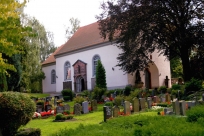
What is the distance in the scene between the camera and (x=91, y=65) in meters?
32.4

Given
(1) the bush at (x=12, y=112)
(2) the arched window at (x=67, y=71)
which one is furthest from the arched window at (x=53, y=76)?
(1) the bush at (x=12, y=112)

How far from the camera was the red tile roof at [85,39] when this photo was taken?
3275 centimetres

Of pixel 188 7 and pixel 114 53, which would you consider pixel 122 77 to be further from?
pixel 188 7

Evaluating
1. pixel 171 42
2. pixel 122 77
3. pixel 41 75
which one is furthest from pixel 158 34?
pixel 41 75

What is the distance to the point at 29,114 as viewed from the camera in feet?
26.6

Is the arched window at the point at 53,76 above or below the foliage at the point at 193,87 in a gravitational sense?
above

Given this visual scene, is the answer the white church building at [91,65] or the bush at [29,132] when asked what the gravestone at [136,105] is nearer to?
the bush at [29,132]

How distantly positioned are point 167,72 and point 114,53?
26.1ft

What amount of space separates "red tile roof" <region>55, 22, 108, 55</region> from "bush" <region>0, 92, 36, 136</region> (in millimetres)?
23753

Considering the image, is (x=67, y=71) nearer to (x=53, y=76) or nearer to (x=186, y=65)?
(x=53, y=76)

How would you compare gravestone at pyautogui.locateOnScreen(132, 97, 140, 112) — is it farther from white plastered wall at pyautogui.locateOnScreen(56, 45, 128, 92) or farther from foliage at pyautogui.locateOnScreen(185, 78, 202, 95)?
white plastered wall at pyautogui.locateOnScreen(56, 45, 128, 92)

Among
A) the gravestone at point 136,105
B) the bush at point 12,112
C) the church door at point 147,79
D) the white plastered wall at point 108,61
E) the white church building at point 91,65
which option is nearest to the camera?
the bush at point 12,112

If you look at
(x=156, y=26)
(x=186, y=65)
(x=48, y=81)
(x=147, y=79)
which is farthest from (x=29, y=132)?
(x=48, y=81)

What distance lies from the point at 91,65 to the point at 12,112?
2486cm
